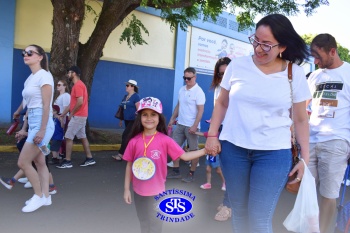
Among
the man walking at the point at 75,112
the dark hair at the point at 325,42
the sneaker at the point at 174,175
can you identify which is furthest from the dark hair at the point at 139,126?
the man walking at the point at 75,112

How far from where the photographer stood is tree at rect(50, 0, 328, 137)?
908 cm

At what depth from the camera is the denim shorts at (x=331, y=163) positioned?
144 inches

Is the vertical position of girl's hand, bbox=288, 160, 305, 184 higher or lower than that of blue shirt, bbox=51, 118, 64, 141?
higher

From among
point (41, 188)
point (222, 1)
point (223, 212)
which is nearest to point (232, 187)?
point (223, 212)

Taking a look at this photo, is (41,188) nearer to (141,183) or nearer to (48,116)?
(48,116)

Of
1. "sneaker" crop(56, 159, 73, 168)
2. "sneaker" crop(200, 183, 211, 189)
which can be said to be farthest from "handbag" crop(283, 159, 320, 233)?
"sneaker" crop(56, 159, 73, 168)

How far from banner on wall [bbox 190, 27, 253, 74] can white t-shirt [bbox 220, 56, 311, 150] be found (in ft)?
46.1

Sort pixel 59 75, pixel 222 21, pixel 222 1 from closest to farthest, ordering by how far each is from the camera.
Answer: pixel 59 75 < pixel 222 1 < pixel 222 21

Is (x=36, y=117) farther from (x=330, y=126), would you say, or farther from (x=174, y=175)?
(x=330, y=126)

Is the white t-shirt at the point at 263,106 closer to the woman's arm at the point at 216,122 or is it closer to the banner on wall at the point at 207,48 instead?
the woman's arm at the point at 216,122

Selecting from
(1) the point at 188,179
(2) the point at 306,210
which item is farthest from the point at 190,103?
(2) the point at 306,210

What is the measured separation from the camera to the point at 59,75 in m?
9.12

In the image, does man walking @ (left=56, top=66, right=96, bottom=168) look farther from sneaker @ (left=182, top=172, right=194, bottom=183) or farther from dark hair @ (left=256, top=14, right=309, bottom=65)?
dark hair @ (left=256, top=14, right=309, bottom=65)

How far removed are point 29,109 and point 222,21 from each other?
1448cm
